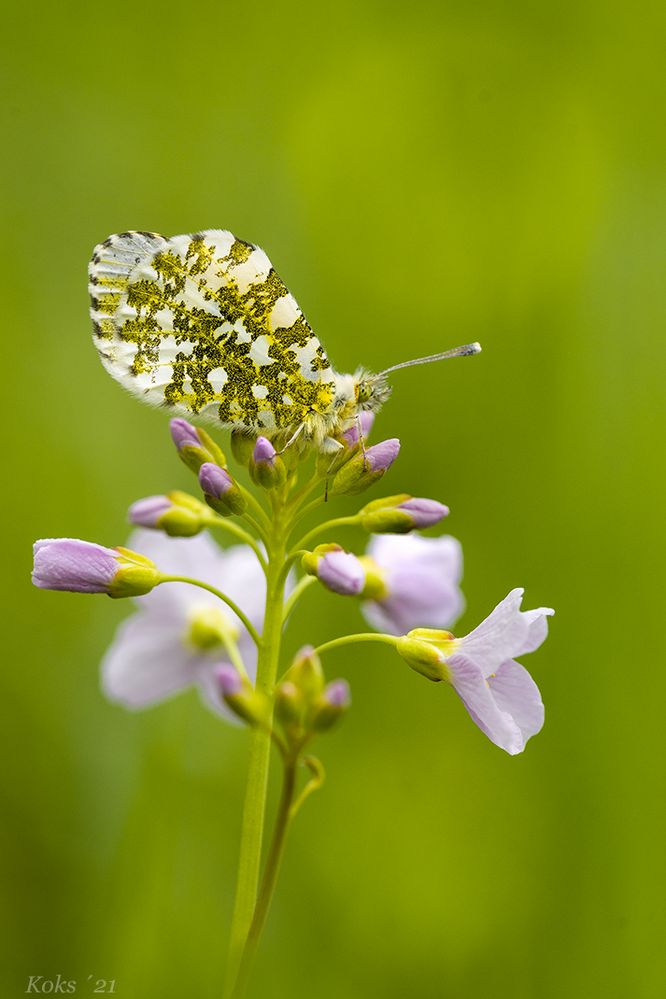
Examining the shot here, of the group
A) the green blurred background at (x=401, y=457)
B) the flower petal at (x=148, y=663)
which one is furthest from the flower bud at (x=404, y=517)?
the green blurred background at (x=401, y=457)

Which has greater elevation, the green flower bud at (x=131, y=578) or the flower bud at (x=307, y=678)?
the green flower bud at (x=131, y=578)

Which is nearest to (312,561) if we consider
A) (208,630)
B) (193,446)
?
(193,446)

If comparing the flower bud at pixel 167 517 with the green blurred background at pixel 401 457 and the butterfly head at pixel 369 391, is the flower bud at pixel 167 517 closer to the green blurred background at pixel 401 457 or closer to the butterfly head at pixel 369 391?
the butterfly head at pixel 369 391

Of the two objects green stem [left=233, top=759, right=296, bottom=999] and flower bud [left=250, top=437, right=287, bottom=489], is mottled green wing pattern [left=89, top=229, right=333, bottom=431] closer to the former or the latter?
flower bud [left=250, top=437, right=287, bottom=489]

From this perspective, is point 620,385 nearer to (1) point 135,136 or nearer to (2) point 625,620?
(2) point 625,620

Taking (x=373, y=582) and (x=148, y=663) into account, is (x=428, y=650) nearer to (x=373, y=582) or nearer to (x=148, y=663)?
(x=373, y=582)

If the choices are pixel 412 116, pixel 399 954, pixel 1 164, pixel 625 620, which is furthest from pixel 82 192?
pixel 399 954
